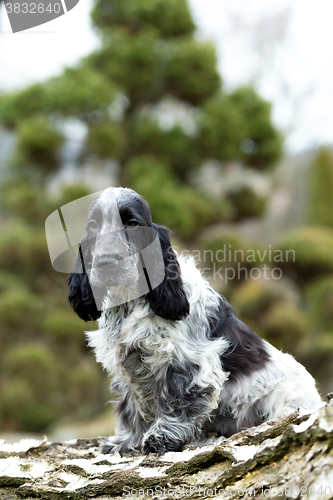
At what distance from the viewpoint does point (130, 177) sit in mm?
12586

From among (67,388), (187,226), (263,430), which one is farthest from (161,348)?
(67,388)

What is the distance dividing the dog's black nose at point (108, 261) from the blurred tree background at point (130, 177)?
326 inches

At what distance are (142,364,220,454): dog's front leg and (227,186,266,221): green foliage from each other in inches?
458

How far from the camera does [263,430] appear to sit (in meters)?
3.13

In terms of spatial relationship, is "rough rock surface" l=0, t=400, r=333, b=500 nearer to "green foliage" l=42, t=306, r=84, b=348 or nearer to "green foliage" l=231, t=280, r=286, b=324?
"green foliage" l=42, t=306, r=84, b=348

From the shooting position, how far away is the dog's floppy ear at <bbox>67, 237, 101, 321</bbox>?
4090 millimetres

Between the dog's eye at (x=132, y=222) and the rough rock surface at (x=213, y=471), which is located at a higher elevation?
the dog's eye at (x=132, y=222)

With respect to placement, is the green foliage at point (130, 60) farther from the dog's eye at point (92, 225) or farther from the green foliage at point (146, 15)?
the dog's eye at point (92, 225)

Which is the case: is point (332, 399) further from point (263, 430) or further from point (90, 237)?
point (90, 237)

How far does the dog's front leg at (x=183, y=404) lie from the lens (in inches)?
149

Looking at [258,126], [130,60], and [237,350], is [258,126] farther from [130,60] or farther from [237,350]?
[237,350]

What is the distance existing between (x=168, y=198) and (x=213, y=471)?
9163 millimetres

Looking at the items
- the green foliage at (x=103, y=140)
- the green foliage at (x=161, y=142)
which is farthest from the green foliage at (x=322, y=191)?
the green foliage at (x=103, y=140)

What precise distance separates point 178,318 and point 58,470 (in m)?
1.47
